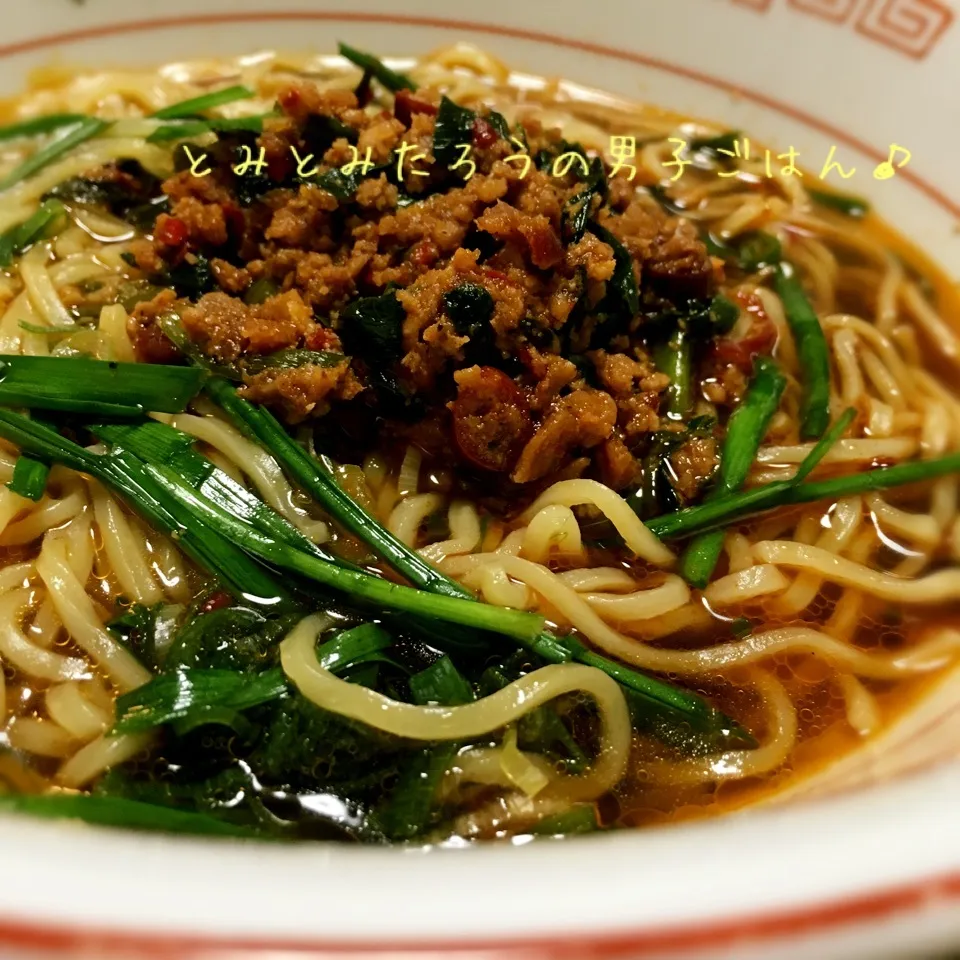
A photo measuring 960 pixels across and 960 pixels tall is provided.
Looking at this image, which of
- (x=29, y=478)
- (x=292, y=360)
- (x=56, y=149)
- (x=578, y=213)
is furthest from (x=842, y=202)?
(x=29, y=478)

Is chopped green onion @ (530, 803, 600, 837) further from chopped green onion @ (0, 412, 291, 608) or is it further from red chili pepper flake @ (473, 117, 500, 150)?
red chili pepper flake @ (473, 117, 500, 150)

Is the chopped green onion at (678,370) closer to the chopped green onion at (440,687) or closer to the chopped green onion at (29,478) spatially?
the chopped green onion at (440,687)

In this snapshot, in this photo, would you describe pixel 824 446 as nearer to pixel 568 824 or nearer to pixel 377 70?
pixel 568 824

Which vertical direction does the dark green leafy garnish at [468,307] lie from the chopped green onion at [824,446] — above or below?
above

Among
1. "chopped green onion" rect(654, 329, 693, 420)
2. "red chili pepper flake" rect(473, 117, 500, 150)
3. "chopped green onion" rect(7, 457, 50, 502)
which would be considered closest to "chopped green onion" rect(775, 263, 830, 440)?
"chopped green onion" rect(654, 329, 693, 420)

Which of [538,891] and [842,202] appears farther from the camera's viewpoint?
[842,202]

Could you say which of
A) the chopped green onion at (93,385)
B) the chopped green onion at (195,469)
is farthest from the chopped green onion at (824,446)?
the chopped green onion at (93,385)

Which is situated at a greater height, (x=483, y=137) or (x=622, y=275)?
(x=483, y=137)
